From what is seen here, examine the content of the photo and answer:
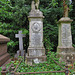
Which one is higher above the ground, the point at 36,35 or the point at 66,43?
the point at 36,35

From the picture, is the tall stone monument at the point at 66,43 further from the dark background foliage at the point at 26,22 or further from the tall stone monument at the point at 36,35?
the dark background foliage at the point at 26,22

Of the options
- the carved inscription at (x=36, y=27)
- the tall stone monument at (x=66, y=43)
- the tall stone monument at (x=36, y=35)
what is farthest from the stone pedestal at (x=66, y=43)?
the carved inscription at (x=36, y=27)

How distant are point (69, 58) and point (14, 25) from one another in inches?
237

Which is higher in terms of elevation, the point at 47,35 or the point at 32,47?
the point at 47,35

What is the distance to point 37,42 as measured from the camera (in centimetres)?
553

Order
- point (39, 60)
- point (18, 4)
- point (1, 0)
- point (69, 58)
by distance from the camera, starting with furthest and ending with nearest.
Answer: point (18, 4) < point (69, 58) < point (39, 60) < point (1, 0)

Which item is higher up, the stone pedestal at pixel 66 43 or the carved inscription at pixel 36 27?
the carved inscription at pixel 36 27

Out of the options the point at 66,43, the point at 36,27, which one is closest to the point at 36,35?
the point at 36,27

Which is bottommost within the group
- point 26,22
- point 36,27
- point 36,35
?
point 36,35

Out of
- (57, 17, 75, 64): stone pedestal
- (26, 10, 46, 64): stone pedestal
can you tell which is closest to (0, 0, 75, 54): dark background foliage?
(57, 17, 75, 64): stone pedestal

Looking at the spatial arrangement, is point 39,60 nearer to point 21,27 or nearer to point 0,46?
point 0,46

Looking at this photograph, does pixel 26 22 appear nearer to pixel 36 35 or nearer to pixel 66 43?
pixel 36 35

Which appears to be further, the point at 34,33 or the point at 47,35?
the point at 47,35

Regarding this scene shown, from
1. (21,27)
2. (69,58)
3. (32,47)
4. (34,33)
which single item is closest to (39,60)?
(32,47)
